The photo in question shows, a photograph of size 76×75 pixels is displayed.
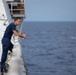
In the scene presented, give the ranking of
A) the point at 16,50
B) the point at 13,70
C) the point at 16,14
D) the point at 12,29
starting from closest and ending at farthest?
the point at 13,70 < the point at 12,29 < the point at 16,50 < the point at 16,14

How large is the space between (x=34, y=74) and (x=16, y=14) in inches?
338

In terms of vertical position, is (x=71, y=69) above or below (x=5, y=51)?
below

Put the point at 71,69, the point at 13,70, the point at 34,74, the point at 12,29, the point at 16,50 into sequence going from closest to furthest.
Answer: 1. the point at 13,70
2. the point at 12,29
3. the point at 16,50
4. the point at 34,74
5. the point at 71,69

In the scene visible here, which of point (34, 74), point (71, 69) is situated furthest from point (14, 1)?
point (71, 69)

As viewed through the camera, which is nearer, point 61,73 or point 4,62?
point 4,62

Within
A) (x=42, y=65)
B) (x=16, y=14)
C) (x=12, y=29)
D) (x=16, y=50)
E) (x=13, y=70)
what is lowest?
(x=42, y=65)

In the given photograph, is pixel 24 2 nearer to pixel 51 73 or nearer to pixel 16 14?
pixel 16 14

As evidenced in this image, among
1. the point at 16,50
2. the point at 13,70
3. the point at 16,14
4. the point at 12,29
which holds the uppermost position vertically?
the point at 12,29

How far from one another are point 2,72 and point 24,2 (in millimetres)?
17142

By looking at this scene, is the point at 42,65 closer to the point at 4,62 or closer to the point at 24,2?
the point at 24,2

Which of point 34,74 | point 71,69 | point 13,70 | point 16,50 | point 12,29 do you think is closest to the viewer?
point 13,70

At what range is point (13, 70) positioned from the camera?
11.7 m

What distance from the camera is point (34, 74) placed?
115ft

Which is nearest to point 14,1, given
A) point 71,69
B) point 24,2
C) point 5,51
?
point 24,2
